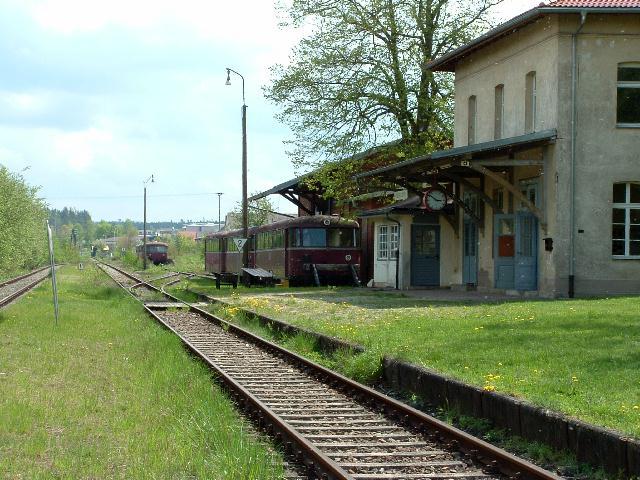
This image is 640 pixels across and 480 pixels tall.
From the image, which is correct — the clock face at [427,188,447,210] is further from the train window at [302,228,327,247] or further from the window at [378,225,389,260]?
the train window at [302,228,327,247]

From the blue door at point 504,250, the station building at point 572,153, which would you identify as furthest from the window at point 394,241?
the station building at point 572,153

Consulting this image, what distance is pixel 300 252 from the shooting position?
38.9 m

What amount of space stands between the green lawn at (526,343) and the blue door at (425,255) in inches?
370

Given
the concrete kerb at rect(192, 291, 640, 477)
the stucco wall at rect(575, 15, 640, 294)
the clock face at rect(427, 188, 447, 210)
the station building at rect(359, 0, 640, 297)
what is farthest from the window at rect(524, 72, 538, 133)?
the concrete kerb at rect(192, 291, 640, 477)

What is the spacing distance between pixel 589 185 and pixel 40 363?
48.0 feet

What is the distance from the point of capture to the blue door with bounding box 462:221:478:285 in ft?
96.3

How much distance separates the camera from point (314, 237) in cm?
3919

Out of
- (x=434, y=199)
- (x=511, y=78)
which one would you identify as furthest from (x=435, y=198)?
(x=511, y=78)

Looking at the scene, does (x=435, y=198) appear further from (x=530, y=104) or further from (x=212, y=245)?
(x=212, y=245)

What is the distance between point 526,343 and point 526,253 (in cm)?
1258

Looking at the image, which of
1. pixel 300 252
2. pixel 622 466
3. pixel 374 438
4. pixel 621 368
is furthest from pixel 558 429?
pixel 300 252

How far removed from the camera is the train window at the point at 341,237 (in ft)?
130

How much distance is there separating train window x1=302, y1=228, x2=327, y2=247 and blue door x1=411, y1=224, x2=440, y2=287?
7024 mm

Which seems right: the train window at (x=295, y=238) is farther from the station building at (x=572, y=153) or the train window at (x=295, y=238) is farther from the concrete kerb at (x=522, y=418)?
the concrete kerb at (x=522, y=418)
